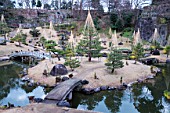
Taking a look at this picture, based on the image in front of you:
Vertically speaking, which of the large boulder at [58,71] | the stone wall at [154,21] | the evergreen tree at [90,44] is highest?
the stone wall at [154,21]

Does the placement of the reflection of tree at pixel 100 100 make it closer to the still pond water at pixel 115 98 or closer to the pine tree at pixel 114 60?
the still pond water at pixel 115 98

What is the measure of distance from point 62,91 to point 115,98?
17.2ft

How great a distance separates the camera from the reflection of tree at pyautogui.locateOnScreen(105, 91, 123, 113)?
55.8 ft

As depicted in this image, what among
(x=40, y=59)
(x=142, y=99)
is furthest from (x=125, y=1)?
(x=142, y=99)

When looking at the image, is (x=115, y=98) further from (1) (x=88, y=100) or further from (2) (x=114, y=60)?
(2) (x=114, y=60)

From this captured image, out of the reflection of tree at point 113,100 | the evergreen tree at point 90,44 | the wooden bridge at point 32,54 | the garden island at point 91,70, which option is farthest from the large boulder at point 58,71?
the wooden bridge at point 32,54

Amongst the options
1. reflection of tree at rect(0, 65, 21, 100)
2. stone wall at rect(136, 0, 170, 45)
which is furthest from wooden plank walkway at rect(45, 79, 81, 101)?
stone wall at rect(136, 0, 170, 45)

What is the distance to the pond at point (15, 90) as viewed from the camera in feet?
61.1

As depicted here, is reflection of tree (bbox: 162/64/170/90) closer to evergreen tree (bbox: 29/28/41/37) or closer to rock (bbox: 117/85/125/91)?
rock (bbox: 117/85/125/91)

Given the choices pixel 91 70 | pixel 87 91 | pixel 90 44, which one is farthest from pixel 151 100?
pixel 90 44

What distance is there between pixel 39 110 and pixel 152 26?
1633 inches

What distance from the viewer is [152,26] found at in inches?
1906

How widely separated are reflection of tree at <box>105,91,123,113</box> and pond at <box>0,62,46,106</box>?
6.39 meters

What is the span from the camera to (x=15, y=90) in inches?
851
